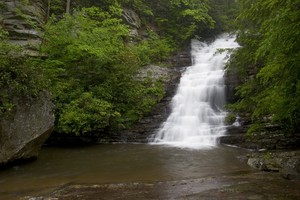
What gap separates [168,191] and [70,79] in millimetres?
10147

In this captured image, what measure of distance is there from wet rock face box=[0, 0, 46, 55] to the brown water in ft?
21.8

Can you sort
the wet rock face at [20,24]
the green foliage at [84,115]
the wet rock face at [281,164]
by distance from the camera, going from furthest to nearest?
the wet rock face at [20,24] < the green foliage at [84,115] < the wet rock face at [281,164]

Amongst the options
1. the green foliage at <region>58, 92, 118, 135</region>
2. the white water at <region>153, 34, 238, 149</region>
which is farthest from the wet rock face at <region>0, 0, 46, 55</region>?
the white water at <region>153, 34, 238, 149</region>

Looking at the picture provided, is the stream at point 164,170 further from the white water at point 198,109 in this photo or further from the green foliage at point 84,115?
the green foliage at point 84,115

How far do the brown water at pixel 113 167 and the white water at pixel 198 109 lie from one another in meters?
1.62

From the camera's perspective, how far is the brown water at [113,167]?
7.03 meters

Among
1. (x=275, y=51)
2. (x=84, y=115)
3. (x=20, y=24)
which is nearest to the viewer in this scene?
(x=275, y=51)

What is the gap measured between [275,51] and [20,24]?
46.1 feet

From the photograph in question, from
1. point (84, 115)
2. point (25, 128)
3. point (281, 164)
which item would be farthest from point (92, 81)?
point (281, 164)

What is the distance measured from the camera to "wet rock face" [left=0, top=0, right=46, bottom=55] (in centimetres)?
1549

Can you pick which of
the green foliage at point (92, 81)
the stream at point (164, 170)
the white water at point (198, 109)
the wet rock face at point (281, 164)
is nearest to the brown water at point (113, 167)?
the stream at point (164, 170)

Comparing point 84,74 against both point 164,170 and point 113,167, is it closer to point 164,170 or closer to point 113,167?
point 113,167

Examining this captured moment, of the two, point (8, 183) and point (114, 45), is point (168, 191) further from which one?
point (114, 45)

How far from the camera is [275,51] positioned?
6219 mm
